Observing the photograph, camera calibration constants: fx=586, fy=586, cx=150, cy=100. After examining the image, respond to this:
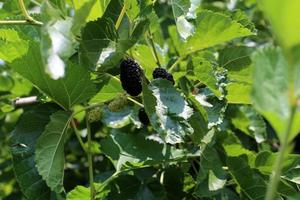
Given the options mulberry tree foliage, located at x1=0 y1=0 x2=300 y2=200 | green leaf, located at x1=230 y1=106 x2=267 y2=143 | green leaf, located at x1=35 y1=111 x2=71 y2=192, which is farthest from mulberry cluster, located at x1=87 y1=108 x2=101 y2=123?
green leaf, located at x1=230 y1=106 x2=267 y2=143

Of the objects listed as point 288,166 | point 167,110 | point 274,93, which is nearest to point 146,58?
point 167,110

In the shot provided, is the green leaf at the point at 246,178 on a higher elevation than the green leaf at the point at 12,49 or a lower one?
lower

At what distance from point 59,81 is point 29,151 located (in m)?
0.15

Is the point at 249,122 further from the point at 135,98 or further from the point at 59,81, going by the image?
the point at 59,81

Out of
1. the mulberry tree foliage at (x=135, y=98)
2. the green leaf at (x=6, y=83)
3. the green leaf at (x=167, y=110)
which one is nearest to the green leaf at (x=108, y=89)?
the mulberry tree foliage at (x=135, y=98)

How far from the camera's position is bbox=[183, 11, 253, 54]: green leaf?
3.20 feet

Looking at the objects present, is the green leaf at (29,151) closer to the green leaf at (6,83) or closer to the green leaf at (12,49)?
the green leaf at (12,49)

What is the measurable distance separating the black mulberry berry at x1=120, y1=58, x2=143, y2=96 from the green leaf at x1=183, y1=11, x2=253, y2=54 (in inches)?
5.9

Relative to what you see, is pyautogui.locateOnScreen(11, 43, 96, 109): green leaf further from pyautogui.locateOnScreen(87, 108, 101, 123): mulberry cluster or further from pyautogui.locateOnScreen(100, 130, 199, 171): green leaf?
pyautogui.locateOnScreen(100, 130, 199, 171): green leaf

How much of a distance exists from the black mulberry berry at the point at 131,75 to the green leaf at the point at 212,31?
0.49 ft

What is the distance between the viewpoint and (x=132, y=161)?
1091mm

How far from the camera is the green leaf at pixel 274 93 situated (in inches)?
20.8

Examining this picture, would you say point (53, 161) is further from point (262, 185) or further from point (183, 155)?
point (262, 185)

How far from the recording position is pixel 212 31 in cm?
100
